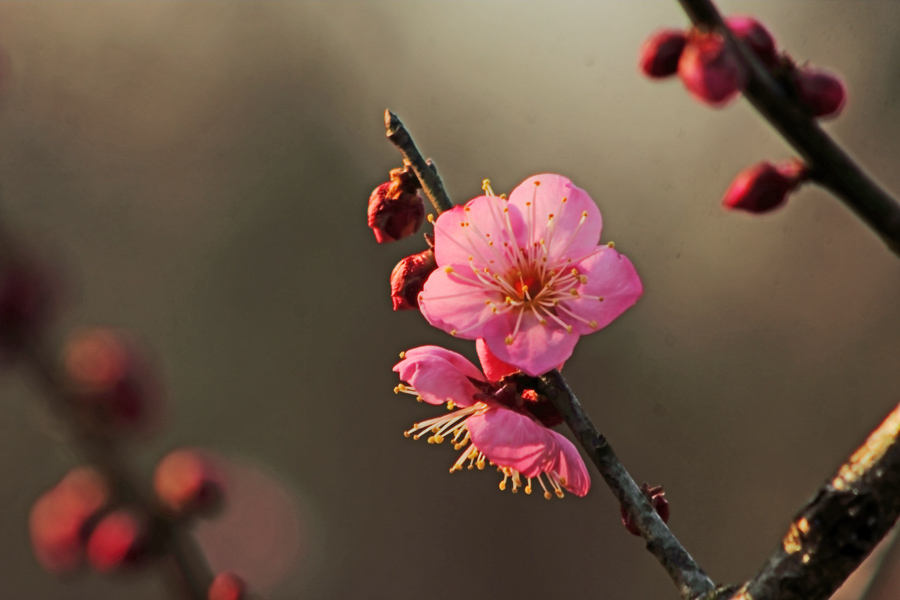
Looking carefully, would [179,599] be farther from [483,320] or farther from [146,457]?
[146,457]

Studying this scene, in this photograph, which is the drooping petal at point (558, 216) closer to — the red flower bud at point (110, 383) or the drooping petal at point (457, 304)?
the drooping petal at point (457, 304)

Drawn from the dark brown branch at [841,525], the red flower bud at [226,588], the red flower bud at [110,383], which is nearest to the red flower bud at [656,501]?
the dark brown branch at [841,525]

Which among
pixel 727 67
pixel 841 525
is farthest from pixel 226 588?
pixel 727 67

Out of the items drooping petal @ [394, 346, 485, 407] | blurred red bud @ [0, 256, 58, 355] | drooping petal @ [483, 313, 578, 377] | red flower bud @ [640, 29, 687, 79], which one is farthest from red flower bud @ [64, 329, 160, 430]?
red flower bud @ [640, 29, 687, 79]

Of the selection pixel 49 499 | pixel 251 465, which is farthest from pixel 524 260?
pixel 251 465

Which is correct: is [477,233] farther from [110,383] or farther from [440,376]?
[110,383]
